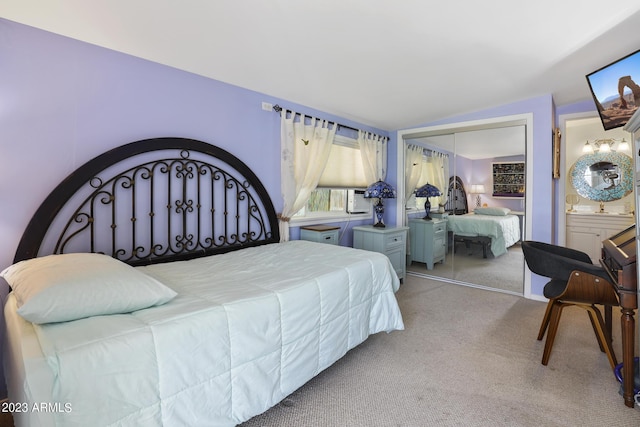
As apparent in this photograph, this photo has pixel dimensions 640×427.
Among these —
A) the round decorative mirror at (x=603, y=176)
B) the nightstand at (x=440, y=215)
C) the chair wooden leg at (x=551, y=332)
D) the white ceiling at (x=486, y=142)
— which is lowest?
the chair wooden leg at (x=551, y=332)

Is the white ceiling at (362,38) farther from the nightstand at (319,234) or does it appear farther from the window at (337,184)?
the nightstand at (319,234)

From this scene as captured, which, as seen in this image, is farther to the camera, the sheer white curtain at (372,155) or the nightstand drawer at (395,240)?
the sheer white curtain at (372,155)

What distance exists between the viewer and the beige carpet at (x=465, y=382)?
1582 mm

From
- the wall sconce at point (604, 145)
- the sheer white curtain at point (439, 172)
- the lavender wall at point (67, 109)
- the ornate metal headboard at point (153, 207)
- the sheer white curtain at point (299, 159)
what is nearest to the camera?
the lavender wall at point (67, 109)

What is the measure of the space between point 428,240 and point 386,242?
41.7 inches

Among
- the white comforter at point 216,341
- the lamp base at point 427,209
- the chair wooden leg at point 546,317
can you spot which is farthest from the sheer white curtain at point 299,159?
the chair wooden leg at point 546,317

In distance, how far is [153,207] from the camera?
2.28m

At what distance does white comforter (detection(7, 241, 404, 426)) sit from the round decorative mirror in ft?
15.6

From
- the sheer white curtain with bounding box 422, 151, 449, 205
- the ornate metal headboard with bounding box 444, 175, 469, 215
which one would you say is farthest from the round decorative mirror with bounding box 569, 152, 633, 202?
the sheer white curtain with bounding box 422, 151, 449, 205

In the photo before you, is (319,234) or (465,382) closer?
(465,382)

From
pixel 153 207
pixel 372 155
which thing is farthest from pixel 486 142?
pixel 153 207

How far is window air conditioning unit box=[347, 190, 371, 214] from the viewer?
14.0 feet

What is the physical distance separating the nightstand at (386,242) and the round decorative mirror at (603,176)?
3.40 m

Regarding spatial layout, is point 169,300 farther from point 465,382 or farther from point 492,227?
point 492,227
